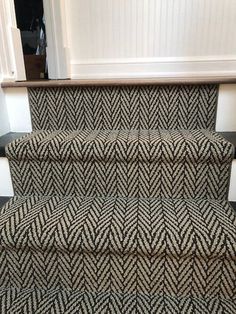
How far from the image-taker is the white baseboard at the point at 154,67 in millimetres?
1623

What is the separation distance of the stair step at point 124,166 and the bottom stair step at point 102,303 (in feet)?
1.01

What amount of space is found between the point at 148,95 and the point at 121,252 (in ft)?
2.06

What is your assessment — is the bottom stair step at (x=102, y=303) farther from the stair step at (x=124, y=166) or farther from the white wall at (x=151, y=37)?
the white wall at (x=151, y=37)

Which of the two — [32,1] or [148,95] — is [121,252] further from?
[32,1]

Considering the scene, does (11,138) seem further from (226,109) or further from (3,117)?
(226,109)

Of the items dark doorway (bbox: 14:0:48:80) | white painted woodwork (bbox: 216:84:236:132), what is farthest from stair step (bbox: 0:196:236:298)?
dark doorway (bbox: 14:0:48:80)

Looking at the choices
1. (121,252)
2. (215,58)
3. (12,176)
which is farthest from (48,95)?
(215,58)

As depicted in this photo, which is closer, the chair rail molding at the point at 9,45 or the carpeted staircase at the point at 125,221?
the carpeted staircase at the point at 125,221

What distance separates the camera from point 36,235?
68 cm

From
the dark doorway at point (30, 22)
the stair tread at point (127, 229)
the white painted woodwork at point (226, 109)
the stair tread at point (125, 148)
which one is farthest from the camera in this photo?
the dark doorway at point (30, 22)

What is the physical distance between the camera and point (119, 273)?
702mm

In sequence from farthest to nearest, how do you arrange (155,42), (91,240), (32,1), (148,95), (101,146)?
(32,1), (155,42), (148,95), (101,146), (91,240)

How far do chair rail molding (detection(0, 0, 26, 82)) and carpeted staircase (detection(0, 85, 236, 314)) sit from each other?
35 cm

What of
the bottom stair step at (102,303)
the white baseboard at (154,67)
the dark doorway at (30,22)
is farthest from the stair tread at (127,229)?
the dark doorway at (30,22)
